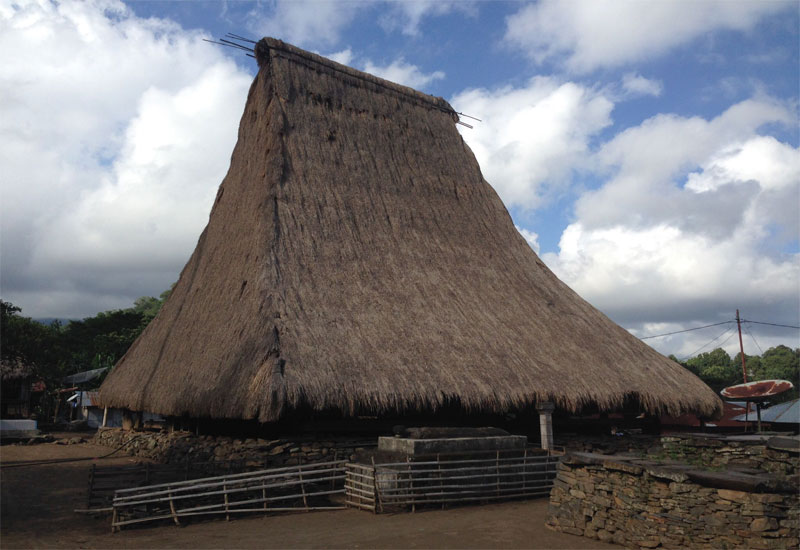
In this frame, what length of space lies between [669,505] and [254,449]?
7.50m

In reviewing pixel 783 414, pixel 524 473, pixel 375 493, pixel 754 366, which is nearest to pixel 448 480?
pixel 375 493

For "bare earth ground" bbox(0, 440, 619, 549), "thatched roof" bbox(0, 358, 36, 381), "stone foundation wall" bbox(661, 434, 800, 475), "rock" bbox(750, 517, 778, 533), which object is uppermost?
"thatched roof" bbox(0, 358, 36, 381)

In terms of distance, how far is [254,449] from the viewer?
456 inches

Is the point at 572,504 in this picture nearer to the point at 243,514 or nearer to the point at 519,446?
the point at 519,446

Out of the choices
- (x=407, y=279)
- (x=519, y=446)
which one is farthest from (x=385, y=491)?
(x=407, y=279)

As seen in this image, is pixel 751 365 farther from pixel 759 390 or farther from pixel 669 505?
pixel 669 505

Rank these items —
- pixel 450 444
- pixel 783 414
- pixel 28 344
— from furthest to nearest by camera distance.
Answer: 1. pixel 28 344
2. pixel 783 414
3. pixel 450 444

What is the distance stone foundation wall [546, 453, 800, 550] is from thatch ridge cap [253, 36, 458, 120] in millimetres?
14402

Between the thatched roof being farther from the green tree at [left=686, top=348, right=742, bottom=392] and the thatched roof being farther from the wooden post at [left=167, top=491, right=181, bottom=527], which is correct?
the green tree at [left=686, top=348, right=742, bottom=392]

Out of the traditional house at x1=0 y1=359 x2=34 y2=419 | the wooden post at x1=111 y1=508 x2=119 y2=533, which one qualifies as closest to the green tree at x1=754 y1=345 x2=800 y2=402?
the wooden post at x1=111 y1=508 x2=119 y2=533

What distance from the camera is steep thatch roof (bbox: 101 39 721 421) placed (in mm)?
11484

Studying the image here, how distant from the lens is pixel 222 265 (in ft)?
51.0

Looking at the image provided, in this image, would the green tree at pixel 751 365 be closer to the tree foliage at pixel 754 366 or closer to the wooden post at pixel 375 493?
the tree foliage at pixel 754 366

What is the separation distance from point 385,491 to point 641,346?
Answer: 1006cm
